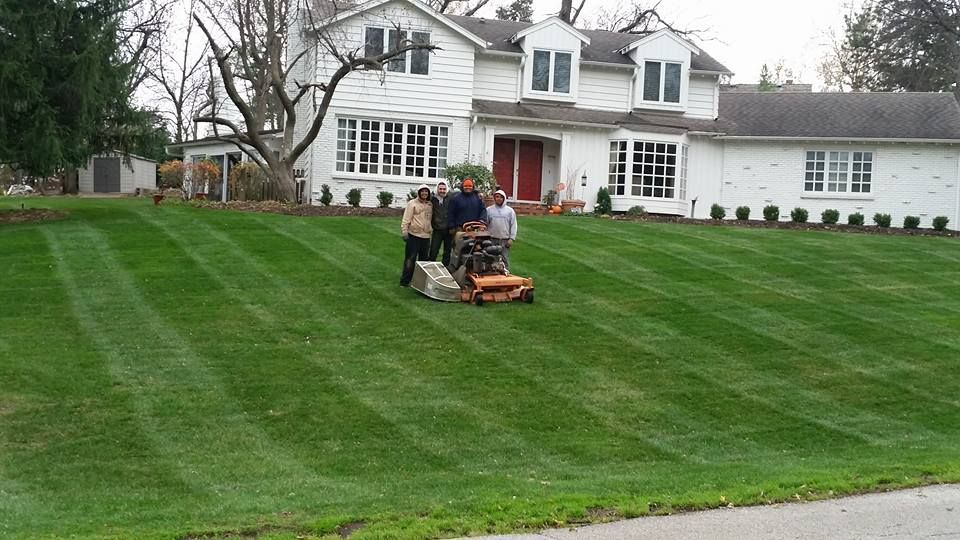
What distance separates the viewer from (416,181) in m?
29.0

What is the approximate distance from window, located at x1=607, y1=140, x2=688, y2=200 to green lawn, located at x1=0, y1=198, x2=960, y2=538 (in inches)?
460

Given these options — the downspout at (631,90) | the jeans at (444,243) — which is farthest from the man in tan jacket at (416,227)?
the downspout at (631,90)

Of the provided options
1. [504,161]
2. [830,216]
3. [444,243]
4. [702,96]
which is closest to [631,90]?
[702,96]

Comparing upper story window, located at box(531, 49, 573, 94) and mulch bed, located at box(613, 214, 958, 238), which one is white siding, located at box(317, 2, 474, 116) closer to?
upper story window, located at box(531, 49, 573, 94)

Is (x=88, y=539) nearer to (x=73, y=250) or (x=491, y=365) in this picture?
(x=491, y=365)

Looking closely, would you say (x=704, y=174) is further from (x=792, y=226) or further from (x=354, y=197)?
(x=354, y=197)

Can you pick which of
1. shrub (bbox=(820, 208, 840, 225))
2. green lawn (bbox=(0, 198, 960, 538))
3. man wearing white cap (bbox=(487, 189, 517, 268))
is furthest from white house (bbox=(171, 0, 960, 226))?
man wearing white cap (bbox=(487, 189, 517, 268))

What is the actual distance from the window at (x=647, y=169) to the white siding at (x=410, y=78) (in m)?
4.88

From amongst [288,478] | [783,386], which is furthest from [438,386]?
[783,386]

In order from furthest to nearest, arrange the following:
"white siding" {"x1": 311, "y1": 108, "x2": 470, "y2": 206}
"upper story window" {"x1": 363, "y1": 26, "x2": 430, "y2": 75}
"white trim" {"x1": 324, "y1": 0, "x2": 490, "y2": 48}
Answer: "upper story window" {"x1": 363, "y1": 26, "x2": 430, "y2": 75} < "white siding" {"x1": 311, "y1": 108, "x2": 470, "y2": 206} < "white trim" {"x1": 324, "y1": 0, "x2": 490, "y2": 48}

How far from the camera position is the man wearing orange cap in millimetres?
15156

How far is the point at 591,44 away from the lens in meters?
32.7

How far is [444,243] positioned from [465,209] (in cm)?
115

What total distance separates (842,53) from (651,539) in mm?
56818
